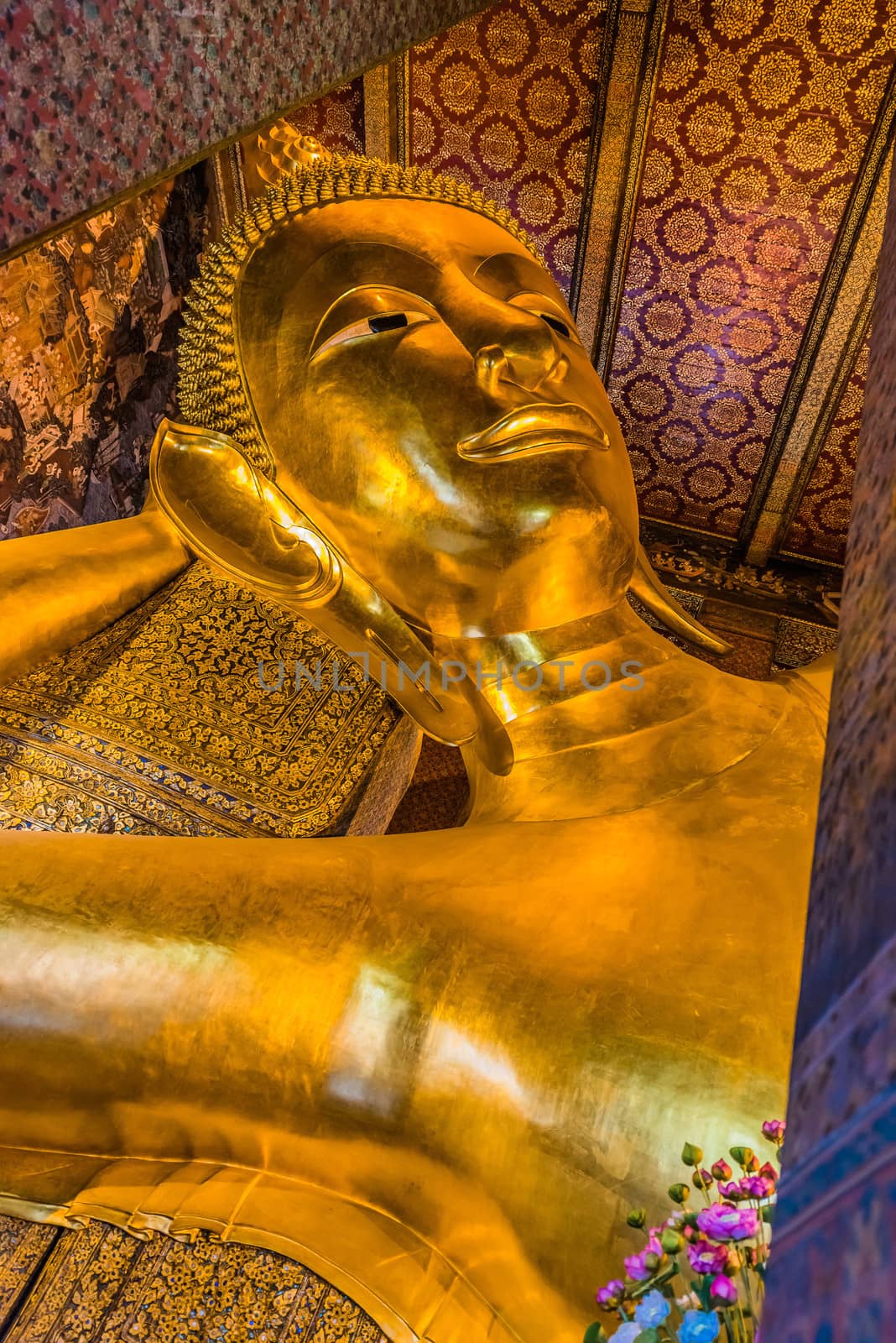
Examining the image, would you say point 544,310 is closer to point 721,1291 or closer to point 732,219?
point 732,219

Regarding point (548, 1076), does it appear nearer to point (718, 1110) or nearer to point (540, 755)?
point (718, 1110)

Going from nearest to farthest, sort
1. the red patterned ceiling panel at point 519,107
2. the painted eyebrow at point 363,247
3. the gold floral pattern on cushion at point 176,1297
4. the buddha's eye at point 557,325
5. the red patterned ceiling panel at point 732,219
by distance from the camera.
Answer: the gold floral pattern on cushion at point 176,1297 < the painted eyebrow at point 363,247 < the buddha's eye at point 557,325 < the red patterned ceiling panel at point 732,219 < the red patterned ceiling panel at point 519,107

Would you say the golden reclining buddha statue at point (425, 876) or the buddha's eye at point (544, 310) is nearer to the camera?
the golden reclining buddha statue at point (425, 876)

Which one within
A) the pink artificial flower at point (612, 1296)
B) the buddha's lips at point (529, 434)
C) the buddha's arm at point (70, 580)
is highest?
the buddha's lips at point (529, 434)

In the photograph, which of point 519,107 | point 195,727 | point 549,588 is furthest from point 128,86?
point 519,107

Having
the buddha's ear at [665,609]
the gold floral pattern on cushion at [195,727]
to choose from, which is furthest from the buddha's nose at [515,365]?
the gold floral pattern on cushion at [195,727]

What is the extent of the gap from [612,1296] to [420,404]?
4.47 feet

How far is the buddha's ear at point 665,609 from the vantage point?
6.59ft

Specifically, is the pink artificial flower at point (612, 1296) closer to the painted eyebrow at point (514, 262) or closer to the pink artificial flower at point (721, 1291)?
the pink artificial flower at point (721, 1291)

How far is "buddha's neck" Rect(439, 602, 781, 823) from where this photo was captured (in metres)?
1.61

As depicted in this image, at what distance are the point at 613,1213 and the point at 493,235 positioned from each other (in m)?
1.78

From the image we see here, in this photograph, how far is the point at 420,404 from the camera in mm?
1704

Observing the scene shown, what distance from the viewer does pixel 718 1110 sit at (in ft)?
→ 3.46

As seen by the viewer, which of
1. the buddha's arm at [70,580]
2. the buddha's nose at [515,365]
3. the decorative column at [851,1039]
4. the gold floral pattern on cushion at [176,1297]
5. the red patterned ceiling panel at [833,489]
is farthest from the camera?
the red patterned ceiling panel at [833,489]
